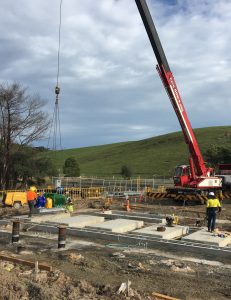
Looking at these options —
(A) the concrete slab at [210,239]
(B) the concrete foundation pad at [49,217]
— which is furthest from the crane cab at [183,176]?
(A) the concrete slab at [210,239]

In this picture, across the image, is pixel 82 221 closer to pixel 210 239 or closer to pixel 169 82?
pixel 210 239

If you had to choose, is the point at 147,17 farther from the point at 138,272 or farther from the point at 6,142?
the point at 6,142

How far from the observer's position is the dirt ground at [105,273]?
7.66m

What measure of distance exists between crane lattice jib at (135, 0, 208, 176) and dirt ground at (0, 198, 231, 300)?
1444 cm

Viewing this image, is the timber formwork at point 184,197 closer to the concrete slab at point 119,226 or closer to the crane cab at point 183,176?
the crane cab at point 183,176

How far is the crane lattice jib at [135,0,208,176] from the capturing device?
24.0 metres

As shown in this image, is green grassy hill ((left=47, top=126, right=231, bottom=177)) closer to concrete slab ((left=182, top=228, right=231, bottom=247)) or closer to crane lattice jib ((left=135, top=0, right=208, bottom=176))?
crane lattice jib ((left=135, top=0, right=208, bottom=176))

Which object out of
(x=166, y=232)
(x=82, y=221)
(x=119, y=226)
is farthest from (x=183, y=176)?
(x=166, y=232)

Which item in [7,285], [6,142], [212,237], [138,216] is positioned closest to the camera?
[7,285]

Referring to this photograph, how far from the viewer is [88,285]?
26.3ft

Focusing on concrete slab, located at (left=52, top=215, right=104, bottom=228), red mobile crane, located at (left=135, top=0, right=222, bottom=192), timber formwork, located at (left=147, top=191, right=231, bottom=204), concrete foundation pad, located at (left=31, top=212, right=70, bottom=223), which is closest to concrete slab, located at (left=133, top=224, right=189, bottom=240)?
concrete slab, located at (left=52, top=215, right=104, bottom=228)

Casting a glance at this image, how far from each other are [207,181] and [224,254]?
15.8 m

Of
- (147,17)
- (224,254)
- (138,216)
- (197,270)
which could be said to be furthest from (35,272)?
(147,17)

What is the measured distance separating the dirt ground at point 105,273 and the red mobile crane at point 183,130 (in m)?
14.5
